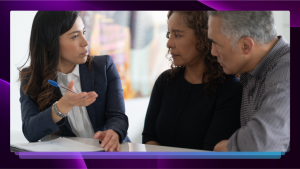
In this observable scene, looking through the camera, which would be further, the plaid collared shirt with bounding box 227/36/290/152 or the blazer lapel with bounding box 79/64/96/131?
the blazer lapel with bounding box 79/64/96/131

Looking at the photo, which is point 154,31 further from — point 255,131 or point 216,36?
point 255,131

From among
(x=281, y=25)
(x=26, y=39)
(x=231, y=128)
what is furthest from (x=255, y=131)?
(x=26, y=39)

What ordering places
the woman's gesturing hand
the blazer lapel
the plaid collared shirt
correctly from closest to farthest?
the plaid collared shirt → the woman's gesturing hand → the blazer lapel

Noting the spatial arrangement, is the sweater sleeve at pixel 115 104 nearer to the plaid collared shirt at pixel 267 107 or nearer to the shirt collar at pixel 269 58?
the plaid collared shirt at pixel 267 107

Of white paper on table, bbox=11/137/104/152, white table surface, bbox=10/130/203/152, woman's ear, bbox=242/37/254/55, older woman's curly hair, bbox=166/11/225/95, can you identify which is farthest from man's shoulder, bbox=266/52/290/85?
white paper on table, bbox=11/137/104/152

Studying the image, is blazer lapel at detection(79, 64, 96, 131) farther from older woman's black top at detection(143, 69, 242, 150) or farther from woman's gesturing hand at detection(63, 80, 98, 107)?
older woman's black top at detection(143, 69, 242, 150)

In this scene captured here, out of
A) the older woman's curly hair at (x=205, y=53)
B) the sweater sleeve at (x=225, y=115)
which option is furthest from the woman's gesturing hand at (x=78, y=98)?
the sweater sleeve at (x=225, y=115)

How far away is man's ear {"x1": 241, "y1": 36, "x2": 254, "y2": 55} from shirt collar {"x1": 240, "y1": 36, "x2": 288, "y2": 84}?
0.22 feet

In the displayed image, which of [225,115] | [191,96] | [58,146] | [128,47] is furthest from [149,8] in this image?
[58,146]

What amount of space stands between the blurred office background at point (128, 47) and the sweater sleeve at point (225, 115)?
268mm

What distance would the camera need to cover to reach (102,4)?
3.80 ft

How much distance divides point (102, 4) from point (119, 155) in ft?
1.98

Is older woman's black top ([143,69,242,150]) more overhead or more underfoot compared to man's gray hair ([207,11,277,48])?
more underfoot

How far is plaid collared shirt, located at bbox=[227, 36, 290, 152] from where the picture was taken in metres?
1.00
